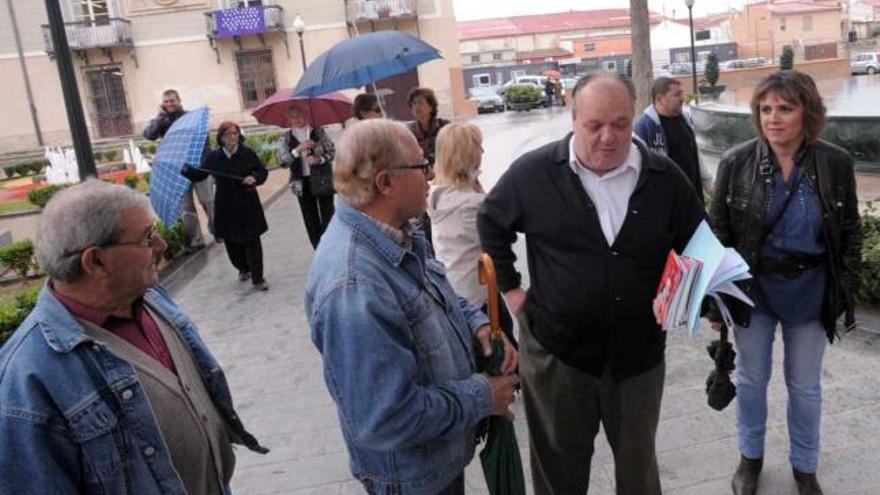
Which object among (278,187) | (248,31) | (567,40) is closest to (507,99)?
(248,31)

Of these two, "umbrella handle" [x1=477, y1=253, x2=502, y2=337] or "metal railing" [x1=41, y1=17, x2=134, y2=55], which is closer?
"umbrella handle" [x1=477, y1=253, x2=502, y2=337]

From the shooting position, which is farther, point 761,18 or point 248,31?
point 761,18

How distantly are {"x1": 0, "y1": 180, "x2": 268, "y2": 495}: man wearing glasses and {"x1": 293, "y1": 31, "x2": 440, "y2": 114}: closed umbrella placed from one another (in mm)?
4783

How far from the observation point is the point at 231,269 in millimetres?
8062

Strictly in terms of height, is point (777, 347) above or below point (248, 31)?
below

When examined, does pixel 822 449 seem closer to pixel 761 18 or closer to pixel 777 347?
pixel 777 347

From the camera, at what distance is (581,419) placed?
8.47 feet

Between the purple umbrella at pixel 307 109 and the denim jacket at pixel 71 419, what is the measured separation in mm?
5696

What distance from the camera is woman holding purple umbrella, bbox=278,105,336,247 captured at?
22.2 ft

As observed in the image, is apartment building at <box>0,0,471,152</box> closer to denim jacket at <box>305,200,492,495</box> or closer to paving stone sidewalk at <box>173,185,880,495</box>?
paving stone sidewalk at <box>173,185,880,495</box>

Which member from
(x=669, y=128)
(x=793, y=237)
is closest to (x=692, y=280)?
(x=793, y=237)

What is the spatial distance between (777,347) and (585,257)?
275 centimetres

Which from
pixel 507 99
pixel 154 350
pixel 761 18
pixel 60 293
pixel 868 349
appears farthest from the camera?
pixel 761 18

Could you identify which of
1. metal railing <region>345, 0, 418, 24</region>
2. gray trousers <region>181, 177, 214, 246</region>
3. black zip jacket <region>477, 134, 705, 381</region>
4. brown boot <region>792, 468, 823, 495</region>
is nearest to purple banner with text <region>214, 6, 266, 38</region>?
metal railing <region>345, 0, 418, 24</region>
